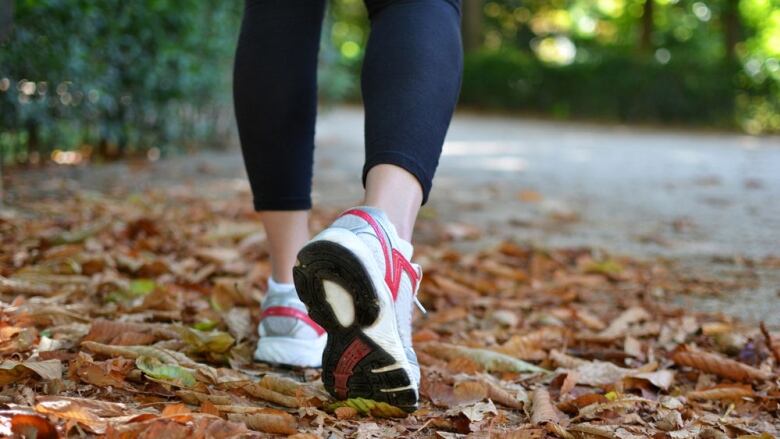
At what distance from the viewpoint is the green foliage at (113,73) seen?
11.6 ft

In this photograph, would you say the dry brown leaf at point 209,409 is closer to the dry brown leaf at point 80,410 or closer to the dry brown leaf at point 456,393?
the dry brown leaf at point 80,410

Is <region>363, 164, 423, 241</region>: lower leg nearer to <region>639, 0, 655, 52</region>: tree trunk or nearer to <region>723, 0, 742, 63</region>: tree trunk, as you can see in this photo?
<region>723, 0, 742, 63</region>: tree trunk

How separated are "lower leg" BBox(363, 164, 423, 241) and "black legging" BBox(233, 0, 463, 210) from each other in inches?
0.6

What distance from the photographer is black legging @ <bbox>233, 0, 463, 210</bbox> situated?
1.25 metres

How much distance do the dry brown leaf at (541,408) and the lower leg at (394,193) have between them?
0.34 m

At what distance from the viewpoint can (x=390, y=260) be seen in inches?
45.2

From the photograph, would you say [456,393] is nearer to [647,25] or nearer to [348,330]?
[348,330]

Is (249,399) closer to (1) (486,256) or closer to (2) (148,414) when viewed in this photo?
(2) (148,414)

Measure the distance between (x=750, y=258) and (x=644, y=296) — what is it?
707 mm

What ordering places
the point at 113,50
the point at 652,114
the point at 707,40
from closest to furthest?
the point at 113,50 → the point at 652,114 → the point at 707,40

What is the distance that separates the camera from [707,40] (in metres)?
21.3

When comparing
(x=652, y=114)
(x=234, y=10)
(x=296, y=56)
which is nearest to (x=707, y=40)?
(x=652, y=114)

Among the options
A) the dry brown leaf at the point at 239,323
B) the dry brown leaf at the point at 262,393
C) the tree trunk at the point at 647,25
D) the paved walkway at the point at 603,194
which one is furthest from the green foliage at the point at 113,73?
the tree trunk at the point at 647,25

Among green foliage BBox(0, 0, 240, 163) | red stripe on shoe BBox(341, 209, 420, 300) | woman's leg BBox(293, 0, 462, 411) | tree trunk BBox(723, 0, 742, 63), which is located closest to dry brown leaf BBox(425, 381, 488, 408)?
woman's leg BBox(293, 0, 462, 411)
